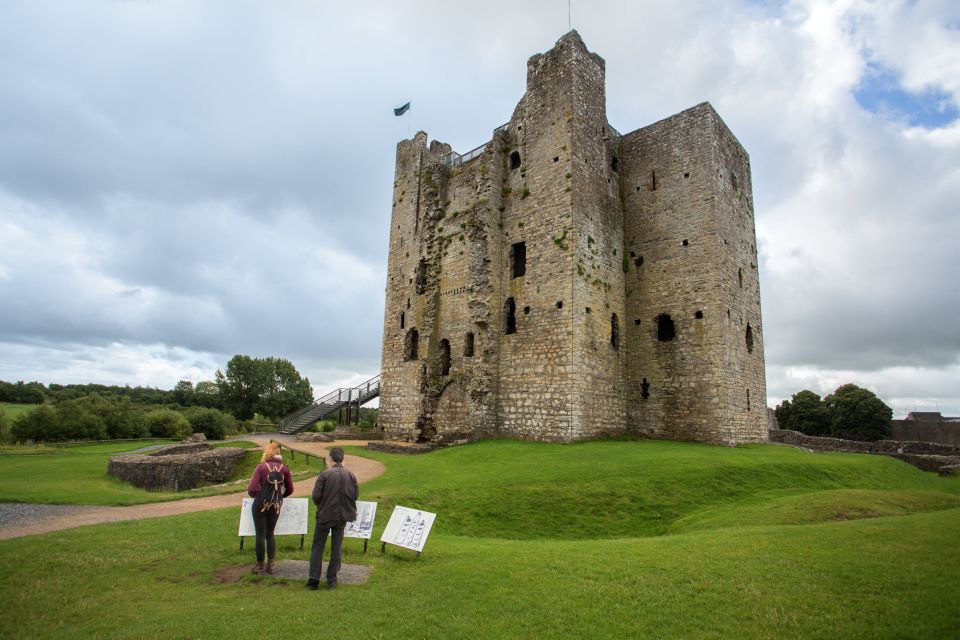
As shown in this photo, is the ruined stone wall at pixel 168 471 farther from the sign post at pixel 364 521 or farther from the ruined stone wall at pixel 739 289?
the ruined stone wall at pixel 739 289

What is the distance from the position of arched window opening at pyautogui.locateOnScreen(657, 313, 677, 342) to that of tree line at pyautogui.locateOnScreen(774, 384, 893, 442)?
26.7 m

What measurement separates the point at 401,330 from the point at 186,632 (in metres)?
21.8

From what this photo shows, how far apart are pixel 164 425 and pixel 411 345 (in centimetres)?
1653

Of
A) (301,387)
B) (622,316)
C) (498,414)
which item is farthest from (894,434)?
(301,387)

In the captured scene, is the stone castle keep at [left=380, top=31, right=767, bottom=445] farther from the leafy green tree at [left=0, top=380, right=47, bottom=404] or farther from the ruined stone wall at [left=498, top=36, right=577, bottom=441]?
the leafy green tree at [left=0, top=380, right=47, bottom=404]

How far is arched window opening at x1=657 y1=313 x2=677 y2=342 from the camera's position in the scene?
2261 cm

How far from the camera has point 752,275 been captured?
958 inches

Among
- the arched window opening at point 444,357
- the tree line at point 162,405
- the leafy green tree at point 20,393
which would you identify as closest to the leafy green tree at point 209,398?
the tree line at point 162,405

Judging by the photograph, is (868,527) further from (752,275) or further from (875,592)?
(752,275)

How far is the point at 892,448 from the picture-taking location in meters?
26.0

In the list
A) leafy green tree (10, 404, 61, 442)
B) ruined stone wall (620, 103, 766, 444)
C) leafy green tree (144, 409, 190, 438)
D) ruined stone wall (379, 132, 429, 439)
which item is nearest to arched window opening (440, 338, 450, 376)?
ruined stone wall (379, 132, 429, 439)

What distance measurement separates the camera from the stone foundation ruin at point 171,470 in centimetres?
1535

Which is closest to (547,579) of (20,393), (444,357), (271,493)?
(271,493)

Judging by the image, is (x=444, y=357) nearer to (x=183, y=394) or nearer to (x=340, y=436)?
(x=340, y=436)
